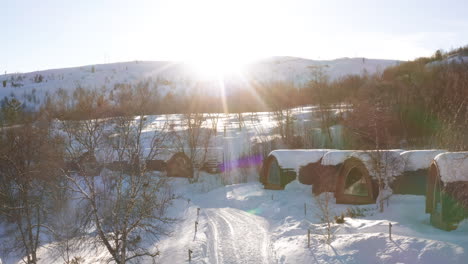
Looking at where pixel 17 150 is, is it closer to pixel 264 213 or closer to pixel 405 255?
pixel 264 213

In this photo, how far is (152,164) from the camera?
103 feet

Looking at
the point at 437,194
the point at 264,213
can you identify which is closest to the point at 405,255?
the point at 437,194

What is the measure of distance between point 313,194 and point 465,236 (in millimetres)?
9995

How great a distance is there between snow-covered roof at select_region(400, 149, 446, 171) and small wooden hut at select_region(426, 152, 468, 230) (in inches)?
141

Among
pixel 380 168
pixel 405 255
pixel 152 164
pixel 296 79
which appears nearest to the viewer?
pixel 405 255

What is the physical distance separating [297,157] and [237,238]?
28.7 ft

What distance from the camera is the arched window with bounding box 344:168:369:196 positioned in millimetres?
19547

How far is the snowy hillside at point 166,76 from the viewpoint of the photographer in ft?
290

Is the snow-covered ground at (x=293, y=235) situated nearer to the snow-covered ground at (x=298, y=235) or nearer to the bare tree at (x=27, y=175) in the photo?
the snow-covered ground at (x=298, y=235)

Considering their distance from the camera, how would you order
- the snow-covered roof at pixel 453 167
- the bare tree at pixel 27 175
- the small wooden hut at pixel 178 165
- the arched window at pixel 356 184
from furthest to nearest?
the small wooden hut at pixel 178 165 → the bare tree at pixel 27 175 → the arched window at pixel 356 184 → the snow-covered roof at pixel 453 167

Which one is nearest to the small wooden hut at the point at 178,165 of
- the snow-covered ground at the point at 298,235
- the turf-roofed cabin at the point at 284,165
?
the snow-covered ground at the point at 298,235

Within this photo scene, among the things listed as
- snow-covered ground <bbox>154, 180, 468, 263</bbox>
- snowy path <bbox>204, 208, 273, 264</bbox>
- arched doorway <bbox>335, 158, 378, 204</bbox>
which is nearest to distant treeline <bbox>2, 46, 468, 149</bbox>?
arched doorway <bbox>335, 158, 378, 204</bbox>

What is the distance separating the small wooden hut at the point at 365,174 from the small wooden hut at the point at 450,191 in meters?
3.77

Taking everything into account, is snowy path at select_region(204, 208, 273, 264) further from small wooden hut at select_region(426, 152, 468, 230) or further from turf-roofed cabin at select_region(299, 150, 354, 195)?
small wooden hut at select_region(426, 152, 468, 230)
